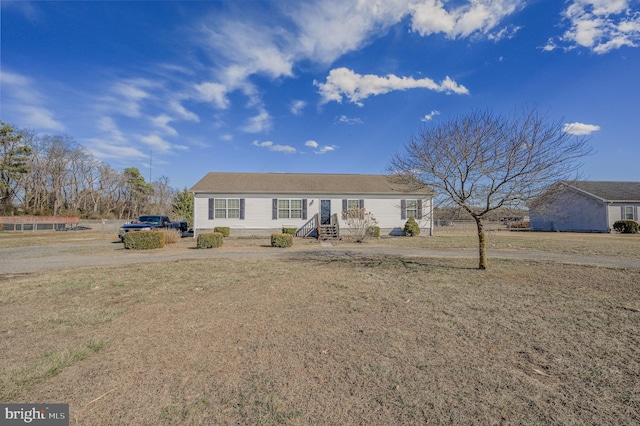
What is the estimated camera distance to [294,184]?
20.8 m

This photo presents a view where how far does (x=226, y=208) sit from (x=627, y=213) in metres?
32.9

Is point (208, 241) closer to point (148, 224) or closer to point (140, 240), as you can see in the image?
point (140, 240)

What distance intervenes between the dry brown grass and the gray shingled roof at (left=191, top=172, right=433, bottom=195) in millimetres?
13447

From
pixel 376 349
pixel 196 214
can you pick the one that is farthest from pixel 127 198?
pixel 376 349

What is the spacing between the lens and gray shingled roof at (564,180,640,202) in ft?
78.8

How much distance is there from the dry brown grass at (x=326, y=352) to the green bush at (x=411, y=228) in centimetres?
1316

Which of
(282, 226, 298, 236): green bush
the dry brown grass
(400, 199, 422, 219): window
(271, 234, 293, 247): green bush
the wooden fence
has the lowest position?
the dry brown grass

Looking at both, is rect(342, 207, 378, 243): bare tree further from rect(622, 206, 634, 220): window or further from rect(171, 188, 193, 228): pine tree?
rect(622, 206, 634, 220): window

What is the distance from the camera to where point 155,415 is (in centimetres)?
219

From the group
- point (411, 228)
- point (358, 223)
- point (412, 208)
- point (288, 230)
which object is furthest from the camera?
point (412, 208)

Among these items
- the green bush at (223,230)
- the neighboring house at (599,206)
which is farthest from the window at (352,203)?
the neighboring house at (599,206)

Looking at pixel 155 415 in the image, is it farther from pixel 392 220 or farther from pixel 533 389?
pixel 392 220

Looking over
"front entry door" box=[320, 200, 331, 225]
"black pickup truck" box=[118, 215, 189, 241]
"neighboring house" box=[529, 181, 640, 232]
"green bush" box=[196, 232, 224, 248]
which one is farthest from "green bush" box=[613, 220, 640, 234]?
"black pickup truck" box=[118, 215, 189, 241]

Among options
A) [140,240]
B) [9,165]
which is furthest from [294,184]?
[9,165]
